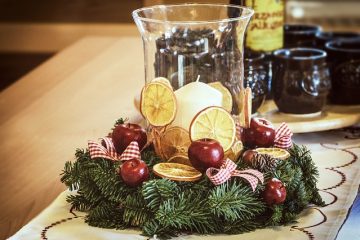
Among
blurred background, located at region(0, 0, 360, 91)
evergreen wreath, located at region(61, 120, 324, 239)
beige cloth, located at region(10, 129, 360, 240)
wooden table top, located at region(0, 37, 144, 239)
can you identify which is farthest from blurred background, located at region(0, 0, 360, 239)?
evergreen wreath, located at region(61, 120, 324, 239)

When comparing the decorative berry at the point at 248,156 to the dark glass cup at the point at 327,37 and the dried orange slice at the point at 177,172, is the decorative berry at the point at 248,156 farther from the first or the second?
the dark glass cup at the point at 327,37

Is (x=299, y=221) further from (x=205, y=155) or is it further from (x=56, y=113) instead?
(x=56, y=113)

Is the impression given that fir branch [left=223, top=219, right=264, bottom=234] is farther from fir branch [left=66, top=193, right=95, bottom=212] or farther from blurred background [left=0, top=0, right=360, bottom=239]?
blurred background [left=0, top=0, right=360, bottom=239]

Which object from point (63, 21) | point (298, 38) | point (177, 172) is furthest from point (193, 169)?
point (63, 21)

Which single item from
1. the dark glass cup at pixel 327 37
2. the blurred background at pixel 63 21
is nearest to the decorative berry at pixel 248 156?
the dark glass cup at pixel 327 37

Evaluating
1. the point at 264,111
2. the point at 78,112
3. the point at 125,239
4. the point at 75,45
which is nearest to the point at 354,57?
the point at 264,111
